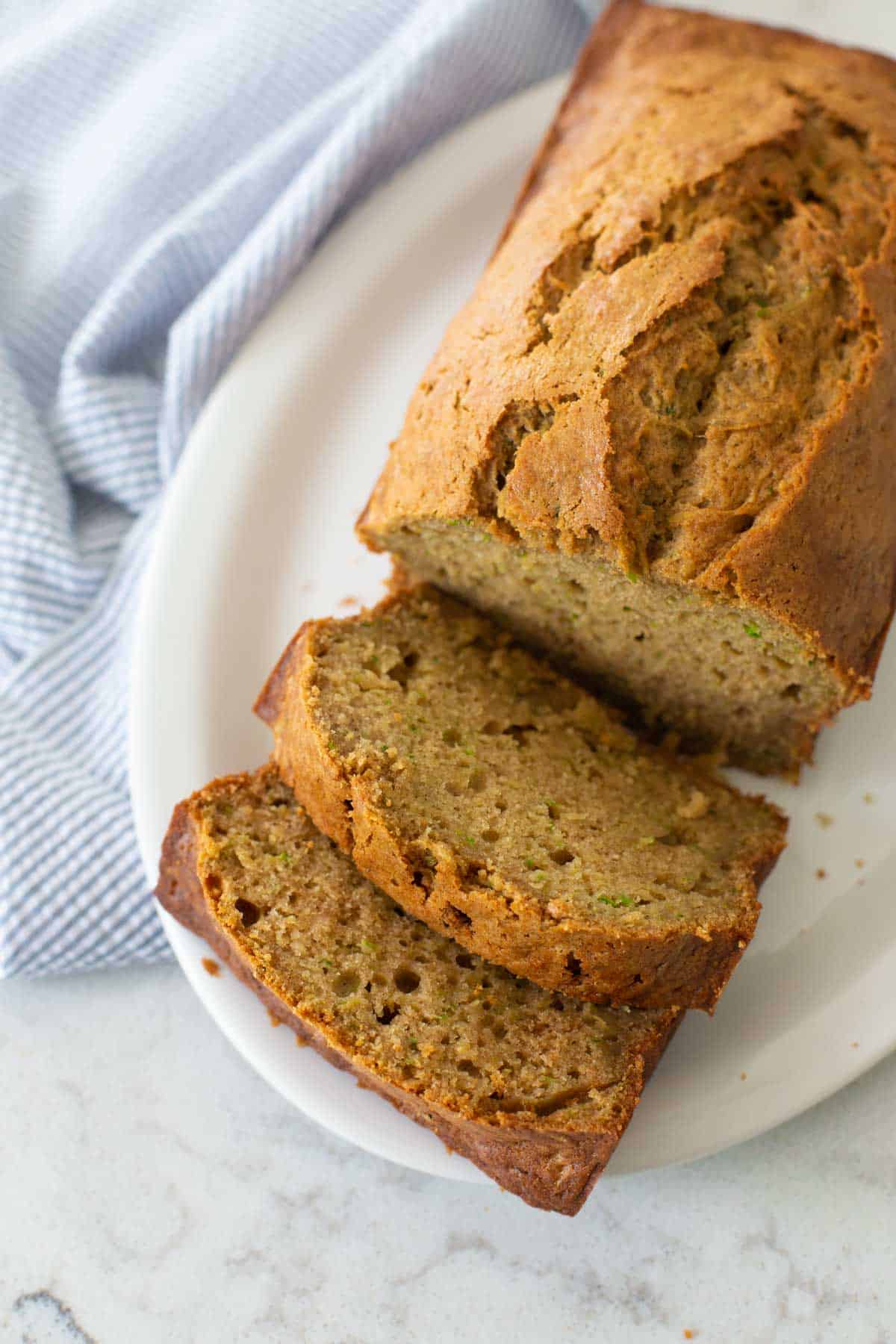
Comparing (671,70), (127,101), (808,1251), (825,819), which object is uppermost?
(671,70)

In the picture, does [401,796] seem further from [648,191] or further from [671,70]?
[671,70]

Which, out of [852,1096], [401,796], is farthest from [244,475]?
[852,1096]

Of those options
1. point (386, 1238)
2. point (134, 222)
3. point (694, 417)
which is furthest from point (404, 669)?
point (134, 222)

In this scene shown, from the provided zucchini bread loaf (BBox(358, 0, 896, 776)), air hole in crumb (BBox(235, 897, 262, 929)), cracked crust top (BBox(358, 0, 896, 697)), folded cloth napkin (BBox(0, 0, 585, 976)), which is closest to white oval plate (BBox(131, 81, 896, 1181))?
folded cloth napkin (BBox(0, 0, 585, 976))

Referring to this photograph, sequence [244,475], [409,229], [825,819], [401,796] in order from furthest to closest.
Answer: [409,229]
[244,475]
[825,819]
[401,796]

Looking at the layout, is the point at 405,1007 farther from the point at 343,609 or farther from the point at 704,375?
the point at 704,375

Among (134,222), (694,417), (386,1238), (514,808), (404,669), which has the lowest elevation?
(386,1238)

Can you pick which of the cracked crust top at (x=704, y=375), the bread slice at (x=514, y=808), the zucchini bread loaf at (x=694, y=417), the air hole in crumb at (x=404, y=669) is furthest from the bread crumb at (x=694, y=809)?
the air hole in crumb at (x=404, y=669)

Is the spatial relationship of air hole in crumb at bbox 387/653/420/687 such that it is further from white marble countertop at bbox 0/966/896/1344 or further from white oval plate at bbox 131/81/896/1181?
white marble countertop at bbox 0/966/896/1344
